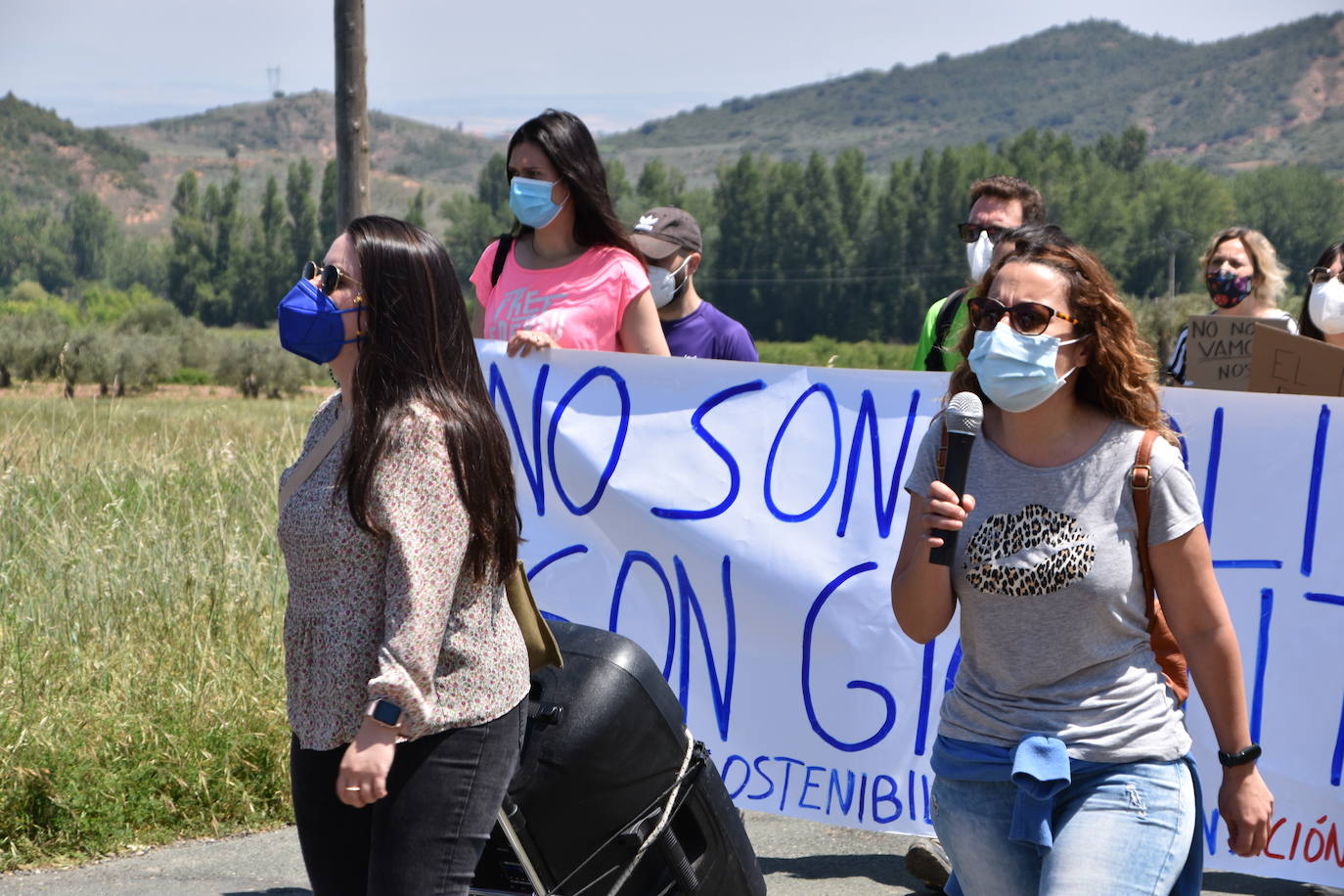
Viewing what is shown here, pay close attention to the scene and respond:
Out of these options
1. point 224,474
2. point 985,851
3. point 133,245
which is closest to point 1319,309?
point 985,851

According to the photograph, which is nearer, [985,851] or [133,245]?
[985,851]

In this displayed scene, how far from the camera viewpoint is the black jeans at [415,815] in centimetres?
223

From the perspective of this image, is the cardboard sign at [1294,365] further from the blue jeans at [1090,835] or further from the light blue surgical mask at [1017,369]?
the blue jeans at [1090,835]

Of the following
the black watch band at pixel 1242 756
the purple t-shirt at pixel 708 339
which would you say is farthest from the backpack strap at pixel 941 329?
the black watch band at pixel 1242 756

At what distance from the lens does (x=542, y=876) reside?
8.75 feet

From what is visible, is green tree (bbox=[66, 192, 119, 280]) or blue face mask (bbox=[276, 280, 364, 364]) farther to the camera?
green tree (bbox=[66, 192, 119, 280])

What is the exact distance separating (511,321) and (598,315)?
270 mm

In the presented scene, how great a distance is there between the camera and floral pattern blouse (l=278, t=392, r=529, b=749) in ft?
7.11

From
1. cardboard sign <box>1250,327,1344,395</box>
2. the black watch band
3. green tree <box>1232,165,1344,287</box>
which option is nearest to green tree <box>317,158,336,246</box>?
green tree <box>1232,165,1344,287</box>

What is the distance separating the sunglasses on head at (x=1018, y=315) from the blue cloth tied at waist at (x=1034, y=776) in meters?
0.64

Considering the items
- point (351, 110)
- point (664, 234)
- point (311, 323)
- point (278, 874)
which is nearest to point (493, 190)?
point (351, 110)

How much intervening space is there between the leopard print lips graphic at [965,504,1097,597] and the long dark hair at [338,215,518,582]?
760 mm

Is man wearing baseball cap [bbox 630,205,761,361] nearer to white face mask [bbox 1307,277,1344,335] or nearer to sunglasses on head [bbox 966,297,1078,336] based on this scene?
white face mask [bbox 1307,277,1344,335]

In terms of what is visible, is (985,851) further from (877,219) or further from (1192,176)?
(1192,176)
